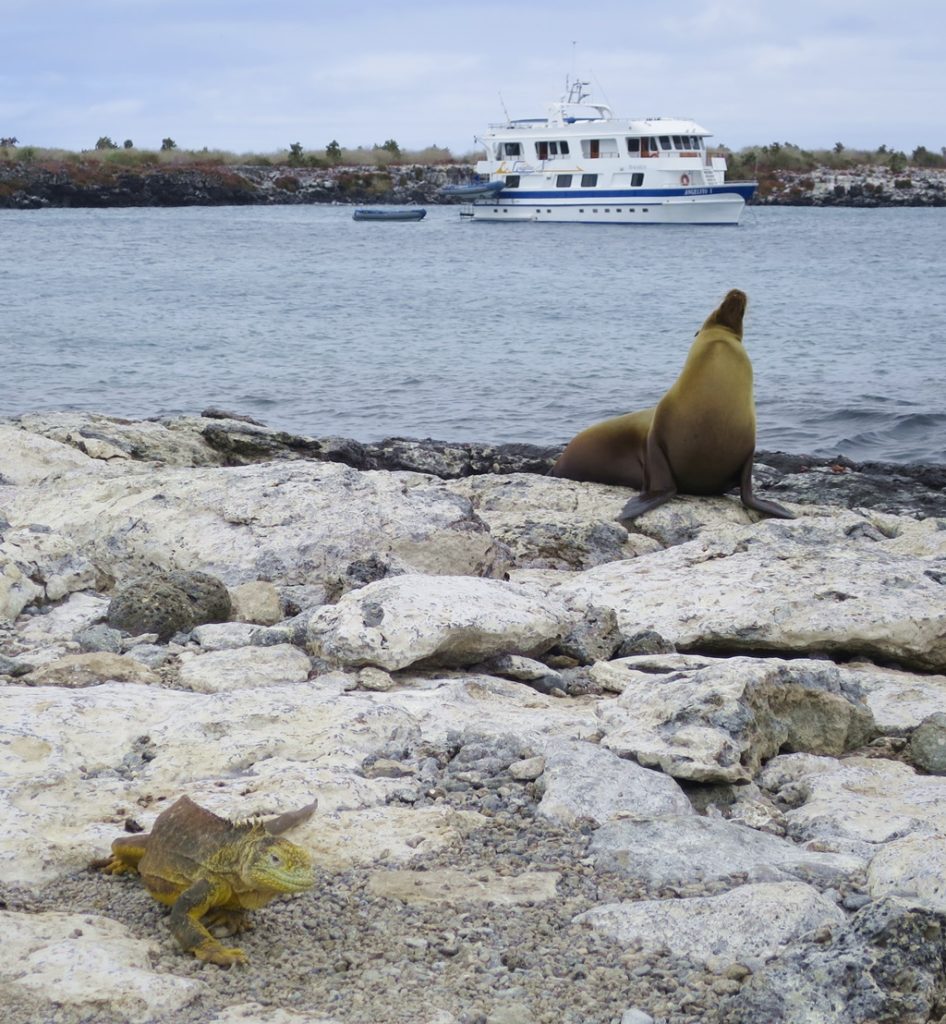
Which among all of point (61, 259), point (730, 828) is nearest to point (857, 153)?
point (61, 259)

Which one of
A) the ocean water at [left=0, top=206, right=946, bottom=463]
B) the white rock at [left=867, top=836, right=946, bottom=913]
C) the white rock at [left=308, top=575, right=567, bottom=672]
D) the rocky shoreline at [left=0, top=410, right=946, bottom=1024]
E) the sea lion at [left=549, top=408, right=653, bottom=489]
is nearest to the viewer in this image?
the rocky shoreline at [left=0, top=410, right=946, bottom=1024]

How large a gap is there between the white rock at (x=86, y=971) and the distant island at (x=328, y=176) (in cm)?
6340

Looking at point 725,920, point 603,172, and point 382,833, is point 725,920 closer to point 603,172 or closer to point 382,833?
point 382,833

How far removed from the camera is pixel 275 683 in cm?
470

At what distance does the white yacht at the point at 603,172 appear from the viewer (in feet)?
170

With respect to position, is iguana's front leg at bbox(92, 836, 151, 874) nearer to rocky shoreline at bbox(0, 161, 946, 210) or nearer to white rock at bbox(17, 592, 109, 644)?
white rock at bbox(17, 592, 109, 644)

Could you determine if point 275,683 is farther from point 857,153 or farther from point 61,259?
point 857,153

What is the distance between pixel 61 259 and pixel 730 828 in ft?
123

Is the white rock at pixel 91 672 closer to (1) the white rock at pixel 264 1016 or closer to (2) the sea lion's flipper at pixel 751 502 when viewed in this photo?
(1) the white rock at pixel 264 1016

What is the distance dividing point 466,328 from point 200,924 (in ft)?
70.6

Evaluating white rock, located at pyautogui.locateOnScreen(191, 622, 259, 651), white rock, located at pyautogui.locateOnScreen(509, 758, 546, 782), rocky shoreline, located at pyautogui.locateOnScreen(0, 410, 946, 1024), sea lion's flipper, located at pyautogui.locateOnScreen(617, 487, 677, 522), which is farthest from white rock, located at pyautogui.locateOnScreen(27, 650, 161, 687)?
sea lion's flipper, located at pyautogui.locateOnScreen(617, 487, 677, 522)

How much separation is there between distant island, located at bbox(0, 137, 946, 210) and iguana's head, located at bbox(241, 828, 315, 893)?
208ft

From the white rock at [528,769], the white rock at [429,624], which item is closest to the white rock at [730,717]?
the white rock at [528,769]

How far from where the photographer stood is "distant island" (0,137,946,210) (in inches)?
2537
